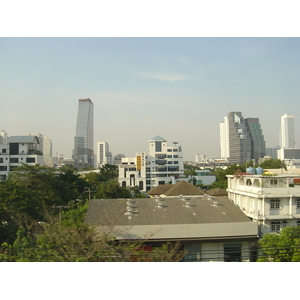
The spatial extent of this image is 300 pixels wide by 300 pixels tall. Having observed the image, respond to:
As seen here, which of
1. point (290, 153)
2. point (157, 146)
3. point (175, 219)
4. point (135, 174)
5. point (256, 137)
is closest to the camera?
point (175, 219)

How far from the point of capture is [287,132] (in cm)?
3666

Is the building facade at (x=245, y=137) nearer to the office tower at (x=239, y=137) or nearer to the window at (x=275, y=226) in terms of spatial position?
the office tower at (x=239, y=137)

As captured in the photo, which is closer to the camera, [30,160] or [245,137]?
[30,160]

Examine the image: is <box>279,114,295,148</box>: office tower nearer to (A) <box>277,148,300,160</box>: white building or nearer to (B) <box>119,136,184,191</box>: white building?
(A) <box>277,148,300,160</box>: white building

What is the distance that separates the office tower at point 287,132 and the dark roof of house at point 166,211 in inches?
1255

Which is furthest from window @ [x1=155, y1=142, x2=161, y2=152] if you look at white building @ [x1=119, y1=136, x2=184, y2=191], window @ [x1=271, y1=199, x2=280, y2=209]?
window @ [x1=271, y1=199, x2=280, y2=209]

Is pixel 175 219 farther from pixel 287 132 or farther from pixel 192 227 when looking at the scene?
pixel 287 132

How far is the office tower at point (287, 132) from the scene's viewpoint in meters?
34.9

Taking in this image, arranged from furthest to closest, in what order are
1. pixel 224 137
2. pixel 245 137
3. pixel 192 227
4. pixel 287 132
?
pixel 224 137 < pixel 245 137 < pixel 287 132 < pixel 192 227

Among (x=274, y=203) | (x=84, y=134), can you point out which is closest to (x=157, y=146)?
(x=274, y=203)

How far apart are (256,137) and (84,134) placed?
3363 centimetres

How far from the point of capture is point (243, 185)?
6754mm

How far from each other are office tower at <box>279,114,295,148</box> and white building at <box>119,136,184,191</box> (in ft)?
65.0
